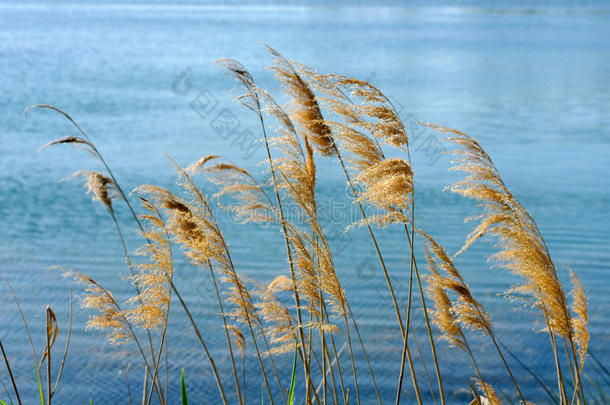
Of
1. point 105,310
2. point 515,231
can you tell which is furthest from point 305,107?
point 105,310

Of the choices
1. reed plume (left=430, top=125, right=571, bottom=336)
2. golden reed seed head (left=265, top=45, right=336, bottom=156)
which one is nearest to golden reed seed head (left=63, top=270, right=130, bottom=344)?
golden reed seed head (left=265, top=45, right=336, bottom=156)

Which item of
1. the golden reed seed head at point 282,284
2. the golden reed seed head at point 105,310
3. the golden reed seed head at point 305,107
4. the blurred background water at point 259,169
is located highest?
the blurred background water at point 259,169

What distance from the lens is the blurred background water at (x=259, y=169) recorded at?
493cm

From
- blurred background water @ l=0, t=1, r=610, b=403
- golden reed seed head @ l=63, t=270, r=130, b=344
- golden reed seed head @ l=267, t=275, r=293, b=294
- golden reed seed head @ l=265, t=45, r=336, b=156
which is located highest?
blurred background water @ l=0, t=1, r=610, b=403

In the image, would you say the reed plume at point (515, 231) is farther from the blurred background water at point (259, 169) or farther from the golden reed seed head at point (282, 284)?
the golden reed seed head at point (282, 284)

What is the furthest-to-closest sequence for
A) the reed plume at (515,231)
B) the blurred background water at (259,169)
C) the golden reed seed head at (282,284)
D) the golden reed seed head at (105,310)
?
the blurred background water at (259,169) → the golden reed seed head at (282,284) → the golden reed seed head at (105,310) → the reed plume at (515,231)

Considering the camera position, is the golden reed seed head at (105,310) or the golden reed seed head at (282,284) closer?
the golden reed seed head at (105,310)

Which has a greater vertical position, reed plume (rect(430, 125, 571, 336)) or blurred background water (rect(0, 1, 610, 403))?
blurred background water (rect(0, 1, 610, 403))

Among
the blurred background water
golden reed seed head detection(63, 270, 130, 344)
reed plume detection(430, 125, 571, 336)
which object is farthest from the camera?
the blurred background water

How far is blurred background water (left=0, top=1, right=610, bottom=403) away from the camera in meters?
4.93

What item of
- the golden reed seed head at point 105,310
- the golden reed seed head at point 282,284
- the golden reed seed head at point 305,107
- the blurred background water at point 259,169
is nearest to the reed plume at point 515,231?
the blurred background water at point 259,169

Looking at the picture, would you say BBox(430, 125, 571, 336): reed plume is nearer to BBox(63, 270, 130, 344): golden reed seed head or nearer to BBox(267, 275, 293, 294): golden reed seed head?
BBox(267, 275, 293, 294): golden reed seed head

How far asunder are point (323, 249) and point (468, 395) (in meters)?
2.41

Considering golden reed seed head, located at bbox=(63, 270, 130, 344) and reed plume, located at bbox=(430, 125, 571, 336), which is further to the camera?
golden reed seed head, located at bbox=(63, 270, 130, 344)
